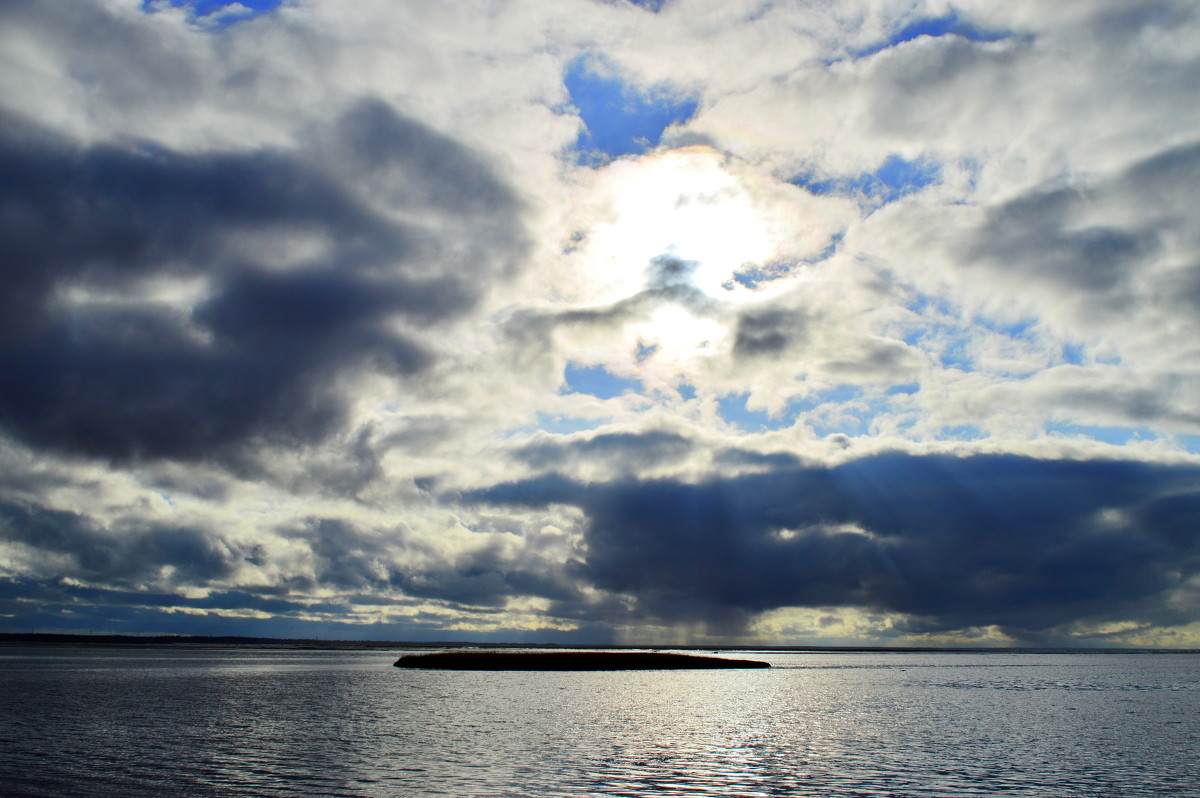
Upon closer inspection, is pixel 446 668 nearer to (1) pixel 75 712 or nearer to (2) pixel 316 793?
(1) pixel 75 712

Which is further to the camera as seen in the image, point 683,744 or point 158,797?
point 683,744

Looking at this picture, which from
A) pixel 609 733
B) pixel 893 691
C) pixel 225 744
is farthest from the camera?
pixel 893 691

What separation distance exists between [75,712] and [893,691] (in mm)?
99673

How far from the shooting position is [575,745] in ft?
176

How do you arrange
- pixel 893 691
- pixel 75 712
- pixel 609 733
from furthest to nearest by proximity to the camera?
pixel 893 691 → pixel 75 712 → pixel 609 733

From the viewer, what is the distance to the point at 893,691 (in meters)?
118

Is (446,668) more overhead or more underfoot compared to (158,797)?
more underfoot

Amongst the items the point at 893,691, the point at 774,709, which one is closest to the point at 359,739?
the point at 774,709

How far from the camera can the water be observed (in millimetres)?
39188

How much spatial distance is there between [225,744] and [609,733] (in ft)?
85.0

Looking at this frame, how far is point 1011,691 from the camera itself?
4663 inches

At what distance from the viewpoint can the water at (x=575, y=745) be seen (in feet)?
129

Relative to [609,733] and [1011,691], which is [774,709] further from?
[1011,691]

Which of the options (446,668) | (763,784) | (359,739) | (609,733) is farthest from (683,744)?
(446,668)
